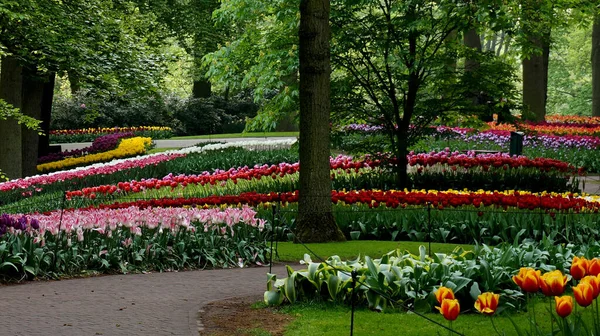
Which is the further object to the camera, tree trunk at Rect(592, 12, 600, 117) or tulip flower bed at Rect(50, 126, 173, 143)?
tulip flower bed at Rect(50, 126, 173, 143)

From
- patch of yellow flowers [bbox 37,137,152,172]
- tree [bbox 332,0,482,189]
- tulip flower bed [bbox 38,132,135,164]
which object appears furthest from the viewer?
tulip flower bed [bbox 38,132,135,164]

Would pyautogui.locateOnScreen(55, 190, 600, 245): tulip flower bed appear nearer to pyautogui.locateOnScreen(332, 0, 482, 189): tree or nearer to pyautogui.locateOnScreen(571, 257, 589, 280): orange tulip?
pyautogui.locateOnScreen(332, 0, 482, 189): tree

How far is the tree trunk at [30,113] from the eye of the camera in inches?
998

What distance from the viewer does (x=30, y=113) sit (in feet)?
82.8

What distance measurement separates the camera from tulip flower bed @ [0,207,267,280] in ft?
32.8

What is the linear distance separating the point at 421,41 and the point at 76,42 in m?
8.09

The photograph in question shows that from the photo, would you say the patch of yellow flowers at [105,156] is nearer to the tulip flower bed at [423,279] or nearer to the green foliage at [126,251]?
the green foliage at [126,251]

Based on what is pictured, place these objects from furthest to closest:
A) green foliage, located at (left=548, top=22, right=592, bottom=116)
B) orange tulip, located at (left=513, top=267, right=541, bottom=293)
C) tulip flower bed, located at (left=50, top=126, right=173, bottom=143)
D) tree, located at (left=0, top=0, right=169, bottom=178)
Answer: green foliage, located at (left=548, top=22, right=592, bottom=116)
tulip flower bed, located at (left=50, top=126, right=173, bottom=143)
tree, located at (left=0, top=0, right=169, bottom=178)
orange tulip, located at (left=513, top=267, right=541, bottom=293)

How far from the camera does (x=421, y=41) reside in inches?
641

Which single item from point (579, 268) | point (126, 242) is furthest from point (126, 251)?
point (579, 268)

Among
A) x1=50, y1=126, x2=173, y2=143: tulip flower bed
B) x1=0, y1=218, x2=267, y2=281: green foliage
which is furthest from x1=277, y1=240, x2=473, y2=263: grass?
x1=50, y1=126, x2=173, y2=143: tulip flower bed

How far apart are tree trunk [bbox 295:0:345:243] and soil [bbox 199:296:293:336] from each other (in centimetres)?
321

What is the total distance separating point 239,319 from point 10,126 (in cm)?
1682

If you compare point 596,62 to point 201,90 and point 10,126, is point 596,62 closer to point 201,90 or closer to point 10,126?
point 201,90
